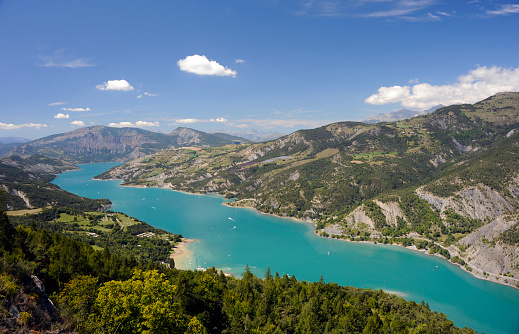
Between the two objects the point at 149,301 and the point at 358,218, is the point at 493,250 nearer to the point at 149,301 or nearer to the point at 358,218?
the point at 358,218

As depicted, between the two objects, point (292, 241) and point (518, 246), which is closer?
point (518, 246)

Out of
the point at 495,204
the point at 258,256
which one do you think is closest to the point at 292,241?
the point at 258,256

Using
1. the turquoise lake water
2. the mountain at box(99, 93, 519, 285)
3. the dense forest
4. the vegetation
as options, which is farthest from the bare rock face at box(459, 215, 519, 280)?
the vegetation

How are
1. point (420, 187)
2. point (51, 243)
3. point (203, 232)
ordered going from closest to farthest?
point (51, 243), point (203, 232), point (420, 187)

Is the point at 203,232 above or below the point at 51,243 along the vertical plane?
below

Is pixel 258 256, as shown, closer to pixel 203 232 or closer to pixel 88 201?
pixel 203 232

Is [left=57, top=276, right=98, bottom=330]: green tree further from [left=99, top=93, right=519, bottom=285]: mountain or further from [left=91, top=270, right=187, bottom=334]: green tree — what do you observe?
[left=99, top=93, right=519, bottom=285]: mountain

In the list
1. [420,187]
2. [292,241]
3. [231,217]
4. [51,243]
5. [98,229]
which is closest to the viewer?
[51,243]
